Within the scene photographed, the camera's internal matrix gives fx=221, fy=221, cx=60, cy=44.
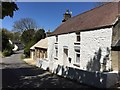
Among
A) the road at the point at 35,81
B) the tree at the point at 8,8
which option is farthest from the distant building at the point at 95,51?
the tree at the point at 8,8

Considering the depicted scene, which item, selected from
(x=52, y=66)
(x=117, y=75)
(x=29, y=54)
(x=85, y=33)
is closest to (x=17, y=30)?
(x=29, y=54)

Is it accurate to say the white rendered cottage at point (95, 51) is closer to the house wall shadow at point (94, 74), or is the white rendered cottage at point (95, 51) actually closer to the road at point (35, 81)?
the house wall shadow at point (94, 74)

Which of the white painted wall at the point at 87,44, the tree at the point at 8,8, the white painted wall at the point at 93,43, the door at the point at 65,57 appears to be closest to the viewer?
the tree at the point at 8,8

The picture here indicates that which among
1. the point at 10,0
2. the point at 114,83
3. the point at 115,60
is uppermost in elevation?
the point at 10,0

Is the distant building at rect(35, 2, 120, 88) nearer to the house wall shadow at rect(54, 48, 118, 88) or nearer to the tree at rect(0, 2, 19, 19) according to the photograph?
the house wall shadow at rect(54, 48, 118, 88)

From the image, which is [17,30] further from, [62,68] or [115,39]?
[115,39]

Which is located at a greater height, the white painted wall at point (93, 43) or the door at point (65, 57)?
the white painted wall at point (93, 43)

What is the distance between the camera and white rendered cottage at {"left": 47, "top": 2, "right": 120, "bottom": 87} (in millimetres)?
15148

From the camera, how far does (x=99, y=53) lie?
1714 centimetres

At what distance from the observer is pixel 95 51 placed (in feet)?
58.3

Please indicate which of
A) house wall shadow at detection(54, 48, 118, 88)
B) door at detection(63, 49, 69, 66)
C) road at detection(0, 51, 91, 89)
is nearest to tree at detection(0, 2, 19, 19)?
road at detection(0, 51, 91, 89)

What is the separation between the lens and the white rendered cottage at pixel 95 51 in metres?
15.1

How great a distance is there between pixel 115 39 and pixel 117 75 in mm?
2680

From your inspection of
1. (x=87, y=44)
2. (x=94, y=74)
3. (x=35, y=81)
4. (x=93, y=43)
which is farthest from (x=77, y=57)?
(x=94, y=74)
